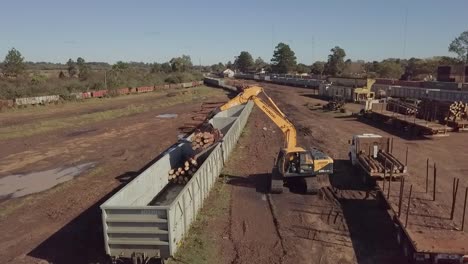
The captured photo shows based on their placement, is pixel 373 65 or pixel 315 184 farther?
pixel 373 65

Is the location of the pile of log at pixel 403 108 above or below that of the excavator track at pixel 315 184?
above

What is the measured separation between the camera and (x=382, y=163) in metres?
17.3

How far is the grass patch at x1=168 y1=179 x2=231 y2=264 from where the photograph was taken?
10.8 metres

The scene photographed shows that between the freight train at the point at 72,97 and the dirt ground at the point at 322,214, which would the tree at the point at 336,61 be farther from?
the dirt ground at the point at 322,214

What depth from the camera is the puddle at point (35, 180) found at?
17.9 meters

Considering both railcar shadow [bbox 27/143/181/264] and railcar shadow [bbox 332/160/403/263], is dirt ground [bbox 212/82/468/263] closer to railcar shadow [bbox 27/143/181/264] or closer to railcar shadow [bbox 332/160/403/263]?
railcar shadow [bbox 332/160/403/263]

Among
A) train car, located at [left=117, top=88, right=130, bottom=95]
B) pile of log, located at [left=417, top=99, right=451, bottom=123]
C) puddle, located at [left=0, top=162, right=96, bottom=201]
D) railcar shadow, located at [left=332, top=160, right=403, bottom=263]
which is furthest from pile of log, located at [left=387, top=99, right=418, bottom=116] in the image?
train car, located at [left=117, top=88, right=130, bottom=95]

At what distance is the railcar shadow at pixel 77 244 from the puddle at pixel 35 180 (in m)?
5.05

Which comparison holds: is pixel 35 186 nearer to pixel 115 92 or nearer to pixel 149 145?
pixel 149 145

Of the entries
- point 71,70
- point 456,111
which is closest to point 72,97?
point 456,111

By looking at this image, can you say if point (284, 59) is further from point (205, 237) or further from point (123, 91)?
point (205, 237)

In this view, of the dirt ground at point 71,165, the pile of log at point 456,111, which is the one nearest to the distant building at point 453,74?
the pile of log at point 456,111

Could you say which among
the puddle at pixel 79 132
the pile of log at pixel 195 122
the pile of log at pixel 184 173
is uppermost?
the pile of log at pixel 184 173

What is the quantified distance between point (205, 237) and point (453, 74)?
69805 mm
